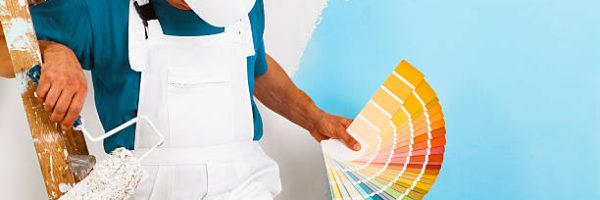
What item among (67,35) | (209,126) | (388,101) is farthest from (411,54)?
(67,35)

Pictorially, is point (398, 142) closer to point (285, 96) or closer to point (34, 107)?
point (285, 96)

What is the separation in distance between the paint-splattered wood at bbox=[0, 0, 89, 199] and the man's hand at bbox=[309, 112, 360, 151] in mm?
516

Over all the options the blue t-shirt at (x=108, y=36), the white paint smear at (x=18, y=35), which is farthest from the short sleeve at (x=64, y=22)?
the white paint smear at (x=18, y=35)

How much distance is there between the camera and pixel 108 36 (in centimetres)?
104

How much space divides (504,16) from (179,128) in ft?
2.05

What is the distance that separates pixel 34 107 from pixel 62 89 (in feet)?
0.17

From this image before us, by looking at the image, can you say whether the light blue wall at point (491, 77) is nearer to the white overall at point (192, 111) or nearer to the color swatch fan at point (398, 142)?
the color swatch fan at point (398, 142)

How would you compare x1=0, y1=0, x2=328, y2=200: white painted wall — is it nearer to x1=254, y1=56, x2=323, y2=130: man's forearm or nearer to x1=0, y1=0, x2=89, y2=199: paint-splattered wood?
x1=254, y1=56, x2=323, y2=130: man's forearm

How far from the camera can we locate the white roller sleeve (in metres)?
0.98

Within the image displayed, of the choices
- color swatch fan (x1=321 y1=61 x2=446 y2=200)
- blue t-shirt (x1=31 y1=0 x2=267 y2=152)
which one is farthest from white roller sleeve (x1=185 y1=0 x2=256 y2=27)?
color swatch fan (x1=321 y1=61 x2=446 y2=200)

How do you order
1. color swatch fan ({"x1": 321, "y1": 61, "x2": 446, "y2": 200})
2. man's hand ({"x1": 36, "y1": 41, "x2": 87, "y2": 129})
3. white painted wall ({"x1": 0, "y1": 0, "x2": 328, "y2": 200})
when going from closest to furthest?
man's hand ({"x1": 36, "y1": 41, "x2": 87, "y2": 129})
color swatch fan ({"x1": 321, "y1": 61, "x2": 446, "y2": 200})
white painted wall ({"x1": 0, "y1": 0, "x2": 328, "y2": 200})

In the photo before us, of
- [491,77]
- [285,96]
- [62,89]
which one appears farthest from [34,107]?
[491,77]

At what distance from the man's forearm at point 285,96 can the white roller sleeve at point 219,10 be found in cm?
31

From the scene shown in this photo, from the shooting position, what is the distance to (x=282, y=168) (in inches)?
57.8
